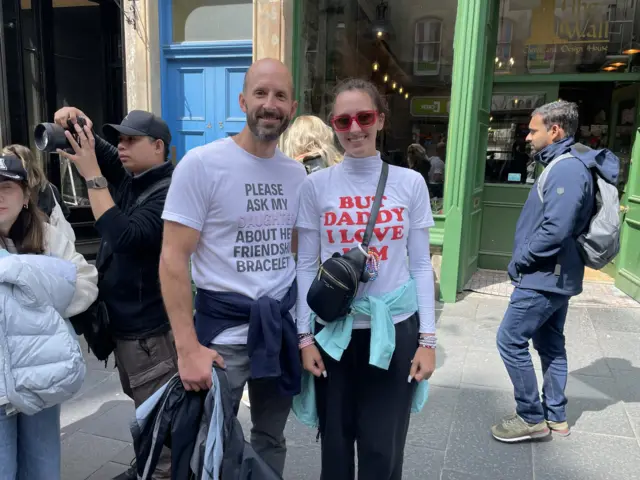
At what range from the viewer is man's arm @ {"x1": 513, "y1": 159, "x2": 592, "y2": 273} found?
2.84 m

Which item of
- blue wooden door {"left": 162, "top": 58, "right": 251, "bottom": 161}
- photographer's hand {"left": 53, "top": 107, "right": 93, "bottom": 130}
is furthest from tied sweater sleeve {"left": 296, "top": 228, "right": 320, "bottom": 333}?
blue wooden door {"left": 162, "top": 58, "right": 251, "bottom": 161}

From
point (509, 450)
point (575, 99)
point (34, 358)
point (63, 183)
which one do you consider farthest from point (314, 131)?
point (63, 183)

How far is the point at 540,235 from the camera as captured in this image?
2920 mm

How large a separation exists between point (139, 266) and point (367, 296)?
1.12 meters

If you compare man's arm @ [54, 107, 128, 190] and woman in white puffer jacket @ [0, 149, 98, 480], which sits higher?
man's arm @ [54, 107, 128, 190]

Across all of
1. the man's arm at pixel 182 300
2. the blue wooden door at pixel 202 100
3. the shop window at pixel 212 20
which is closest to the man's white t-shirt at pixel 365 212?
the man's arm at pixel 182 300

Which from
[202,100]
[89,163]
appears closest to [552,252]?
[89,163]

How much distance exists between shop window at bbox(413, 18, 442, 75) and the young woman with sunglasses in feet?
17.0

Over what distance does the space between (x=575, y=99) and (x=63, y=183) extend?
736 centimetres

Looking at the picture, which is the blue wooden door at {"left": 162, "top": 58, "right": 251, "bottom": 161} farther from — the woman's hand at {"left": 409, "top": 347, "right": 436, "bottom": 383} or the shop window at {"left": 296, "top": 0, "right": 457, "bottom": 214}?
the woman's hand at {"left": 409, "top": 347, "right": 436, "bottom": 383}

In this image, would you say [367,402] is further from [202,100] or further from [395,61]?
[395,61]

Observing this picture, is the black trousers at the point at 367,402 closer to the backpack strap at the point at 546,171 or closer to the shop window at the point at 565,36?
the backpack strap at the point at 546,171

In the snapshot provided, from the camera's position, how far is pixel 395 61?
723 centimetres

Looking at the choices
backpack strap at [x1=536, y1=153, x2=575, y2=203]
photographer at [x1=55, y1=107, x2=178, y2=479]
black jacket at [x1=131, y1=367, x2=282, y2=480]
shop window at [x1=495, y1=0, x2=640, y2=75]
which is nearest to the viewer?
black jacket at [x1=131, y1=367, x2=282, y2=480]
